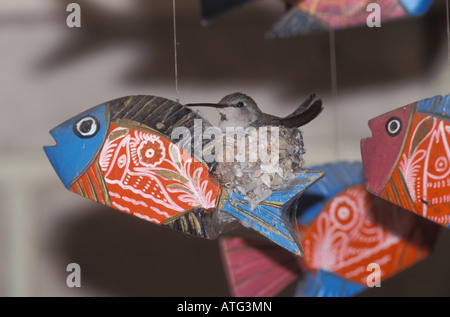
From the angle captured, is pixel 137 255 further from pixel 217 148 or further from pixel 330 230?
pixel 217 148

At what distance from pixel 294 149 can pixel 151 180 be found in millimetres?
310

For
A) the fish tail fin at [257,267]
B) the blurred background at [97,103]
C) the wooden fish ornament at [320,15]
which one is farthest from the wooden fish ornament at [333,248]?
the blurred background at [97,103]

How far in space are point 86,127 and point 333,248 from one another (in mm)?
888

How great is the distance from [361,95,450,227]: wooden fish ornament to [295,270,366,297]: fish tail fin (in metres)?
0.51

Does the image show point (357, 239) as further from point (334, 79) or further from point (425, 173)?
point (334, 79)

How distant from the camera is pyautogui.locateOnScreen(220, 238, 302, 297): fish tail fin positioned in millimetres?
1978

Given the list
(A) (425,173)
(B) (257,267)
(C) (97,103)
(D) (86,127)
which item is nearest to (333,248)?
(B) (257,267)

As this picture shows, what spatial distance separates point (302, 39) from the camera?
2.68 metres

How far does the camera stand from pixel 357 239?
1995mm

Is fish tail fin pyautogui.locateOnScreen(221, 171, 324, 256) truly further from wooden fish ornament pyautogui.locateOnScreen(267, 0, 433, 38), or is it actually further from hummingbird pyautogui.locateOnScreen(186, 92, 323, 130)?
wooden fish ornament pyautogui.locateOnScreen(267, 0, 433, 38)

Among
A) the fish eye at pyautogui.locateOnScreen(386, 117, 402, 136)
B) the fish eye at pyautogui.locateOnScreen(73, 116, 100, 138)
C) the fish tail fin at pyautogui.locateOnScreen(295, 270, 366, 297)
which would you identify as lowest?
the fish tail fin at pyautogui.locateOnScreen(295, 270, 366, 297)

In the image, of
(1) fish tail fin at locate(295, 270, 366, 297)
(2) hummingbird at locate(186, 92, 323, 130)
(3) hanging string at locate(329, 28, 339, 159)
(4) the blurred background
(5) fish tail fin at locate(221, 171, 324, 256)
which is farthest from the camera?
(3) hanging string at locate(329, 28, 339, 159)

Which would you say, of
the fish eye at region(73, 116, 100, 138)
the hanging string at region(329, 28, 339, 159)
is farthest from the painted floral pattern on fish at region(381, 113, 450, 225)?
the hanging string at region(329, 28, 339, 159)
